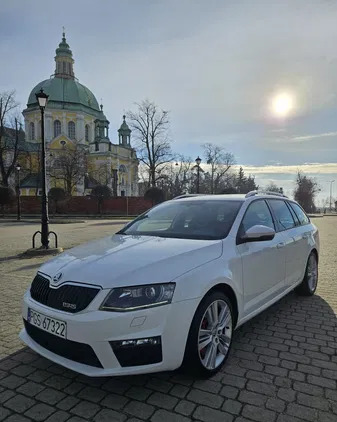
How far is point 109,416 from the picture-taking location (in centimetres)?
267

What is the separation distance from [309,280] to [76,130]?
7377 centimetres

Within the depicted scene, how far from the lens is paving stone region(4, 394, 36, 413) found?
278 centimetres

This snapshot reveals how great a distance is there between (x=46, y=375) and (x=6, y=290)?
3.55 meters

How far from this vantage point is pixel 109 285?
9.28 feet

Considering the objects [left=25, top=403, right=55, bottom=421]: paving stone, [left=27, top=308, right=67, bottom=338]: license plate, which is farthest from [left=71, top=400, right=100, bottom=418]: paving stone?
[left=27, top=308, right=67, bottom=338]: license plate

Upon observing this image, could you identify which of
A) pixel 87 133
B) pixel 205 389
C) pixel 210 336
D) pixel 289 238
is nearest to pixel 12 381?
pixel 205 389

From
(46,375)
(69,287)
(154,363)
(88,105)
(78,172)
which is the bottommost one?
(46,375)

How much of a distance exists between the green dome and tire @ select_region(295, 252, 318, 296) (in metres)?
73.4

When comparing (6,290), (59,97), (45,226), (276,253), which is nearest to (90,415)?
(276,253)

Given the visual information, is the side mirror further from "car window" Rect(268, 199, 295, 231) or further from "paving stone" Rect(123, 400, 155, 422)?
"paving stone" Rect(123, 400, 155, 422)

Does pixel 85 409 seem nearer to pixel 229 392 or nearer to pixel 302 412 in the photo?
pixel 229 392

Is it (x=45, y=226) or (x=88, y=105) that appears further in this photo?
(x=88, y=105)

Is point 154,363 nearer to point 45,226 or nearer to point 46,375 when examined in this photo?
point 46,375

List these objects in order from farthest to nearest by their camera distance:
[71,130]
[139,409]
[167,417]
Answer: [71,130]
[139,409]
[167,417]
